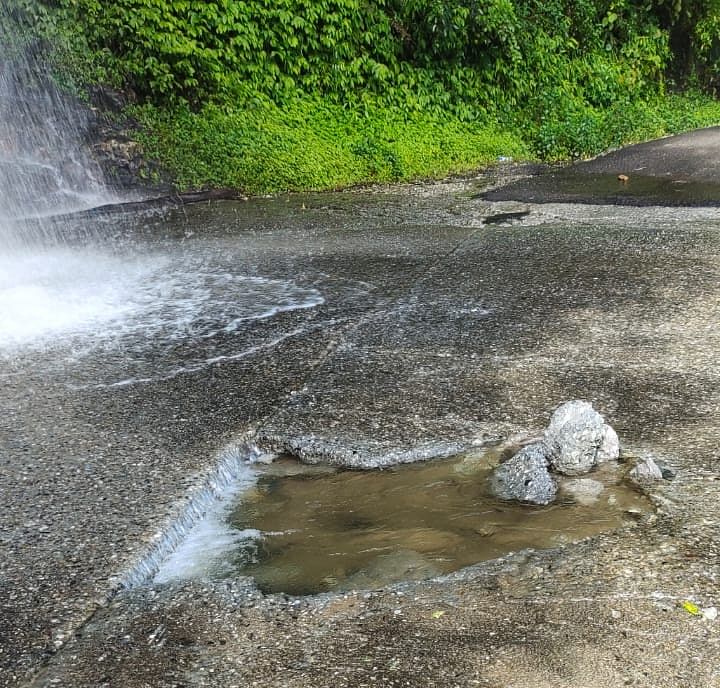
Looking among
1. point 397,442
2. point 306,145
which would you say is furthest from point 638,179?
point 397,442

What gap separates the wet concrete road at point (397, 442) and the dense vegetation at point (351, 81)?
3.64 metres

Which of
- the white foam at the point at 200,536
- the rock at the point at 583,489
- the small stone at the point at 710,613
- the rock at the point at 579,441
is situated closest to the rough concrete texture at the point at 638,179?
the rock at the point at 579,441

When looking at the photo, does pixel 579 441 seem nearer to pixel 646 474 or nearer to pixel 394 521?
pixel 646 474

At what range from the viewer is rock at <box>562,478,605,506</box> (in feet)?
8.80

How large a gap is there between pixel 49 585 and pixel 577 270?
377cm

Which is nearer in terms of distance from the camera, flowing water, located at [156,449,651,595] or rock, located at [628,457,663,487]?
flowing water, located at [156,449,651,595]

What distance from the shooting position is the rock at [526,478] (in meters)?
2.70

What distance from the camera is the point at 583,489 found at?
108 inches

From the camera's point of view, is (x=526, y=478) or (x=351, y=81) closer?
(x=526, y=478)

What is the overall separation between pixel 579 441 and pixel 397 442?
651mm

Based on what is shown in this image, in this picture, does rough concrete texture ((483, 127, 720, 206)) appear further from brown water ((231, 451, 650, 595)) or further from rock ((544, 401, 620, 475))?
brown water ((231, 451, 650, 595))

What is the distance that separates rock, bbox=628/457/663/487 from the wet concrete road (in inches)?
2.3

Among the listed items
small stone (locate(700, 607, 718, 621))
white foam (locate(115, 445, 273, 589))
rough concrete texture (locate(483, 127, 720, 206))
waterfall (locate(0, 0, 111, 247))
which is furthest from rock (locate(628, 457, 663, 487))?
waterfall (locate(0, 0, 111, 247))

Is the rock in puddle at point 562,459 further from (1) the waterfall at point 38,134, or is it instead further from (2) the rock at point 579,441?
(1) the waterfall at point 38,134
